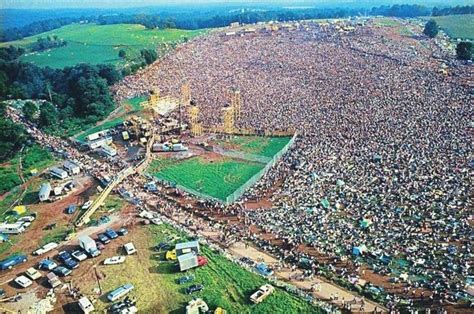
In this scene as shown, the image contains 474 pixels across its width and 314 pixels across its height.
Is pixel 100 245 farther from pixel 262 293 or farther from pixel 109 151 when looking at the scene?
pixel 109 151

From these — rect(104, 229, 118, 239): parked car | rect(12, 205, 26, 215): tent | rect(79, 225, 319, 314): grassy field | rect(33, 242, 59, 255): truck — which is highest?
rect(12, 205, 26, 215): tent

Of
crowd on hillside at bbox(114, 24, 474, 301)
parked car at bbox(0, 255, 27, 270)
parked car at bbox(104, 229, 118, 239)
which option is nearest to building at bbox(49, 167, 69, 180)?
parked car at bbox(104, 229, 118, 239)

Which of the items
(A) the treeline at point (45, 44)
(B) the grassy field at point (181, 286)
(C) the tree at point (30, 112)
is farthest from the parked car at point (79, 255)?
(A) the treeline at point (45, 44)

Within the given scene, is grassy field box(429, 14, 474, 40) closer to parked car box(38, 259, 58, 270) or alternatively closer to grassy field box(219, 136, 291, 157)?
grassy field box(219, 136, 291, 157)

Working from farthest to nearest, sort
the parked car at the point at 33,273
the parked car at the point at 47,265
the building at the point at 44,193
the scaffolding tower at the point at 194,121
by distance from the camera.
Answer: the scaffolding tower at the point at 194,121 → the building at the point at 44,193 → the parked car at the point at 47,265 → the parked car at the point at 33,273

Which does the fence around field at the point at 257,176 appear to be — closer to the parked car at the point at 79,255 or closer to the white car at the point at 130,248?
the white car at the point at 130,248

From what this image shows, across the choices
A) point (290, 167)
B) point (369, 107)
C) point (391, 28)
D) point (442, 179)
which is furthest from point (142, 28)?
point (442, 179)
